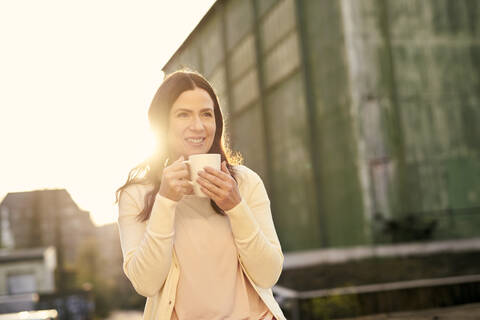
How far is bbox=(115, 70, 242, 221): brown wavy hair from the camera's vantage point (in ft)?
8.57

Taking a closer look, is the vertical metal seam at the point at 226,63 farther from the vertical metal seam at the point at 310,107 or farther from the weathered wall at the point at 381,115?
the vertical metal seam at the point at 310,107

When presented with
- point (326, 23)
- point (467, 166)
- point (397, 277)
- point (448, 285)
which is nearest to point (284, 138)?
point (326, 23)

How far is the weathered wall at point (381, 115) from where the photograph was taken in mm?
16719

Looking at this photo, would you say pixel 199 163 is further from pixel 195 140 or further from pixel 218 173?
pixel 195 140

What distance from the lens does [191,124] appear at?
101 inches

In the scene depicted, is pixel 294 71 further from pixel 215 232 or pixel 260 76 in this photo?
pixel 215 232

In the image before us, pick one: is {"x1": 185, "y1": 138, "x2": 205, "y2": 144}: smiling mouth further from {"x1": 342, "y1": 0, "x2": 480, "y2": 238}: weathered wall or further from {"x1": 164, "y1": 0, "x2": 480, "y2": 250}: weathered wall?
{"x1": 342, "y1": 0, "x2": 480, "y2": 238}: weathered wall

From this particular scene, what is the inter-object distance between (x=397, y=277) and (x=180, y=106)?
958cm

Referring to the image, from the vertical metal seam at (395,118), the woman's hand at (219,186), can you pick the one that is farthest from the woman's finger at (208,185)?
the vertical metal seam at (395,118)

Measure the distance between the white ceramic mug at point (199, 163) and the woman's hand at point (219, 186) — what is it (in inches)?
0.9

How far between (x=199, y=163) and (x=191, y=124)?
374 millimetres

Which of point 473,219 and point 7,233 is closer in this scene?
point 473,219

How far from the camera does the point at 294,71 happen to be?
2061 centimetres

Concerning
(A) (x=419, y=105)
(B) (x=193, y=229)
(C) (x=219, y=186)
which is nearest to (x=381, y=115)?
(A) (x=419, y=105)
